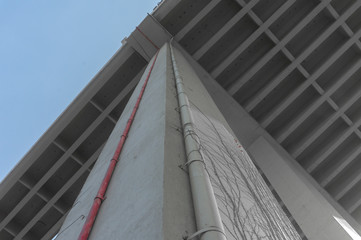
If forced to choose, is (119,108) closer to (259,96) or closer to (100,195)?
(259,96)

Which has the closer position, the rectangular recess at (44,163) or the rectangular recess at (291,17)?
the rectangular recess at (291,17)

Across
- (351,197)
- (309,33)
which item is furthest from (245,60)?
(351,197)

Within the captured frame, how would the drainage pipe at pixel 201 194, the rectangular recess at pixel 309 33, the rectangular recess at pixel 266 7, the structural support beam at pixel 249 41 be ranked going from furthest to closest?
1. the rectangular recess at pixel 309 33
2. the rectangular recess at pixel 266 7
3. the structural support beam at pixel 249 41
4. the drainage pipe at pixel 201 194

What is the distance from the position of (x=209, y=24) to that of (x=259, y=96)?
1748 millimetres

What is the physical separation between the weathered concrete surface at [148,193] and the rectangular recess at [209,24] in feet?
14.7

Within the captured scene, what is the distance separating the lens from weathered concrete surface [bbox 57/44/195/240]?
1.15 metres

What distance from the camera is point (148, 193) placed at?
1331mm

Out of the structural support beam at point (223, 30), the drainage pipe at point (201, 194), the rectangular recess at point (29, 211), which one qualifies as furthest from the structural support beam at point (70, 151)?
the drainage pipe at point (201, 194)

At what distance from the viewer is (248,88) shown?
685cm

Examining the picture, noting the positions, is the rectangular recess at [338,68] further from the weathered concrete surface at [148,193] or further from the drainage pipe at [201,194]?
the drainage pipe at [201,194]

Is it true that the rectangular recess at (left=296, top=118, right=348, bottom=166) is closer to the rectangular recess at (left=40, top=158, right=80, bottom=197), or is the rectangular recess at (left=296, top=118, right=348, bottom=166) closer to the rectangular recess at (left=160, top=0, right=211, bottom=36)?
the rectangular recess at (left=160, top=0, right=211, bottom=36)

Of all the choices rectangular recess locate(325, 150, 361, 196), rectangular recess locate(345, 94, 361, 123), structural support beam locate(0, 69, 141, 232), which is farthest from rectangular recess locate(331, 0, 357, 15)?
structural support beam locate(0, 69, 141, 232)

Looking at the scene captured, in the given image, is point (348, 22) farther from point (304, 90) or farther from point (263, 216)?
point (263, 216)

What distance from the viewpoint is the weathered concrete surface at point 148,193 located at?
45.1 inches
